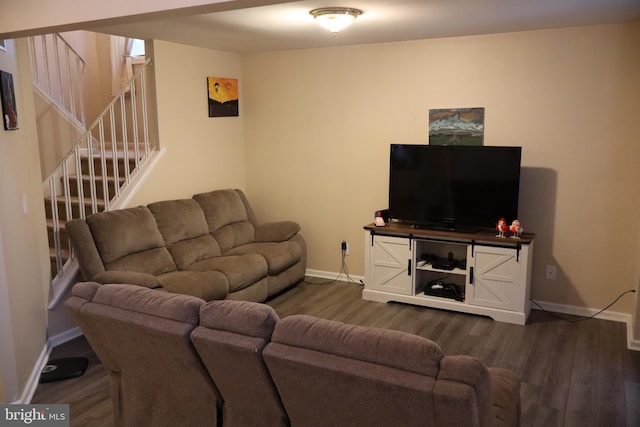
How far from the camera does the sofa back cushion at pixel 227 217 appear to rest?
17.2 ft

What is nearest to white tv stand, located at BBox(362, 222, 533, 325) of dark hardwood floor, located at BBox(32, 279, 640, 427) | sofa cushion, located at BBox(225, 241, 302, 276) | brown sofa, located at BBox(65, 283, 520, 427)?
dark hardwood floor, located at BBox(32, 279, 640, 427)

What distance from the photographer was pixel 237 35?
4.72 m

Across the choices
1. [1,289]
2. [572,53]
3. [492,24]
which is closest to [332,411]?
[1,289]

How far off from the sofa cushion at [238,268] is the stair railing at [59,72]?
2.29m

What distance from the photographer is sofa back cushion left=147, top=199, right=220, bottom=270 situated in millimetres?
4688

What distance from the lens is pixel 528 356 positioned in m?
3.89

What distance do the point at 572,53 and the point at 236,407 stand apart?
3856mm

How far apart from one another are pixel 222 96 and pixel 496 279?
332 centimetres

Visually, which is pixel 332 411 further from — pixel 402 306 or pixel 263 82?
pixel 263 82

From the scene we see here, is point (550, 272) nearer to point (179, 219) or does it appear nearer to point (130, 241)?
point (179, 219)

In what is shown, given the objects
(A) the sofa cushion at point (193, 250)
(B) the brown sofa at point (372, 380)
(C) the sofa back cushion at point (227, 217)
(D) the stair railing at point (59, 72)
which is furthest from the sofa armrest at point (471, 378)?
(D) the stair railing at point (59, 72)

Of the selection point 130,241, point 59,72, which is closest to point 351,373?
point 130,241

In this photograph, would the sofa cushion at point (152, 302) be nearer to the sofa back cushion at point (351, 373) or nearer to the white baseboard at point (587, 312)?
the sofa back cushion at point (351, 373)

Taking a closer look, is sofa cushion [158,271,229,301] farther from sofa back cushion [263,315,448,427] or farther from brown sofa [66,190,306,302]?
sofa back cushion [263,315,448,427]
